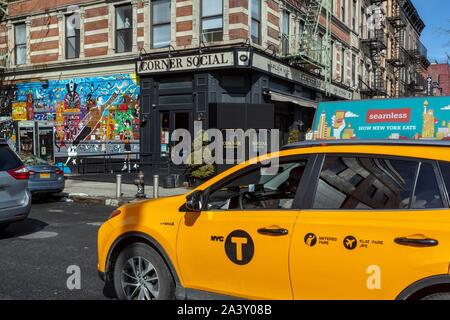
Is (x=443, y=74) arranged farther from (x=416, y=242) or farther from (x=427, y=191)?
(x=416, y=242)

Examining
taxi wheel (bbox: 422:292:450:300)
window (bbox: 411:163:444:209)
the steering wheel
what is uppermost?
window (bbox: 411:163:444:209)

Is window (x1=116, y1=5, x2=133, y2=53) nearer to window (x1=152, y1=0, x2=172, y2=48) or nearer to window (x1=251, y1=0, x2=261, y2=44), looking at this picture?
window (x1=152, y1=0, x2=172, y2=48)

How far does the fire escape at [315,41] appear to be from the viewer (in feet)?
68.6

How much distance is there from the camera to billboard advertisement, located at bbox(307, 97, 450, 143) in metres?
9.04

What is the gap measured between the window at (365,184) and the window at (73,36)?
64.9 ft

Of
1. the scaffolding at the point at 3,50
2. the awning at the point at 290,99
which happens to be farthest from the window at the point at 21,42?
the awning at the point at 290,99

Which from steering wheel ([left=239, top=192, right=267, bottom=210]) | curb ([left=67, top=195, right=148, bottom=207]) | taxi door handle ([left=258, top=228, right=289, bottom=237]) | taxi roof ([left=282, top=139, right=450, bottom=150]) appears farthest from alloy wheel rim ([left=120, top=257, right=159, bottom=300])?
curb ([left=67, top=195, right=148, bottom=207])

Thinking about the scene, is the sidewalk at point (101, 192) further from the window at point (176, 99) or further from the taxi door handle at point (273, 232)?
the taxi door handle at point (273, 232)

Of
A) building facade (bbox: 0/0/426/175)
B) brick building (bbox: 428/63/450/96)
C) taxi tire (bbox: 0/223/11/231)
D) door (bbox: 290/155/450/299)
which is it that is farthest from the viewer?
brick building (bbox: 428/63/450/96)

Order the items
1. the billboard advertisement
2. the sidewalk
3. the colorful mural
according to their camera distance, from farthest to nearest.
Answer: the colorful mural < the sidewalk < the billboard advertisement

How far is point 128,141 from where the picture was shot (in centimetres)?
1977

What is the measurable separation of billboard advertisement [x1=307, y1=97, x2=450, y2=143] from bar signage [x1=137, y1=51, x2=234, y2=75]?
23.7ft

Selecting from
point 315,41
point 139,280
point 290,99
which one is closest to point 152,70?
point 290,99
